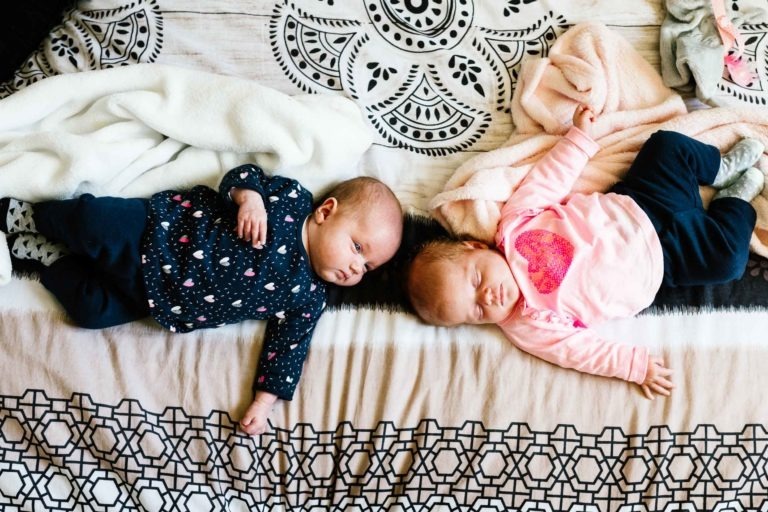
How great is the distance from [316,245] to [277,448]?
0.34 meters

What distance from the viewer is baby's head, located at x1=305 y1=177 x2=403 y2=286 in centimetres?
111

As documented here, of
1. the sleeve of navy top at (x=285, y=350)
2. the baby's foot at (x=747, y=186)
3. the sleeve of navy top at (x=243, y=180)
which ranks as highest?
the baby's foot at (x=747, y=186)

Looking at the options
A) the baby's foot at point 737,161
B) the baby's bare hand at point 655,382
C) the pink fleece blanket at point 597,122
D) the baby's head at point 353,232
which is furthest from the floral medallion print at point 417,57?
the baby's bare hand at point 655,382

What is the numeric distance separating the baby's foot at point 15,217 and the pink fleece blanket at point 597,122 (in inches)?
26.9

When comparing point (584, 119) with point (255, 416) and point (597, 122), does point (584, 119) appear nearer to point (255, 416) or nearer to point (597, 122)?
point (597, 122)

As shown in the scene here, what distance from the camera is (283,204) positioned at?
3.76 feet

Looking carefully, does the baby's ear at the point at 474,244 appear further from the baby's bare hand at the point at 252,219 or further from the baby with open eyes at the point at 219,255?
the baby's bare hand at the point at 252,219

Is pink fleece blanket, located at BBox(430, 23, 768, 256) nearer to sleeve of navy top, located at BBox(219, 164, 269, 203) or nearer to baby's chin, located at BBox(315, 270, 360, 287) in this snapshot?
baby's chin, located at BBox(315, 270, 360, 287)

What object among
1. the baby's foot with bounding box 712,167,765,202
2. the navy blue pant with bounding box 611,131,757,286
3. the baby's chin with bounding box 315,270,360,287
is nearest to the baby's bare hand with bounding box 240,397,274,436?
the baby's chin with bounding box 315,270,360,287

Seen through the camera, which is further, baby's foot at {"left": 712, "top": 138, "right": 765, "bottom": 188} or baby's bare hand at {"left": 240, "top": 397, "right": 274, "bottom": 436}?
baby's foot at {"left": 712, "top": 138, "right": 765, "bottom": 188}

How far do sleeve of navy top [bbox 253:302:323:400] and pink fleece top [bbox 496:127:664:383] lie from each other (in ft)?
1.09

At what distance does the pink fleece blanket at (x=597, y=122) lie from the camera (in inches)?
46.9

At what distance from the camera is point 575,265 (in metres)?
1.15

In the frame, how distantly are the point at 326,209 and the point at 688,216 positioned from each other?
62 cm
